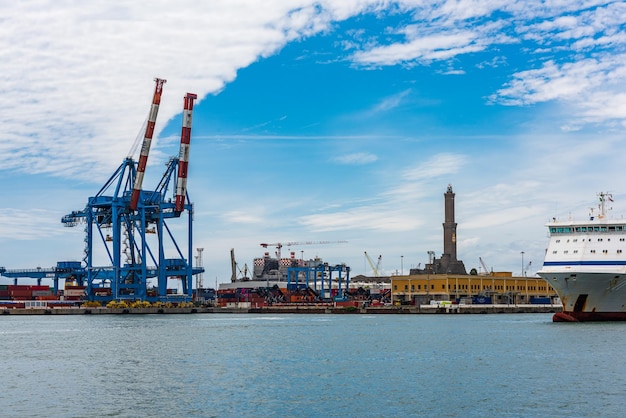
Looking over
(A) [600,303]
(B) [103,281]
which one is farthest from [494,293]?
(A) [600,303]

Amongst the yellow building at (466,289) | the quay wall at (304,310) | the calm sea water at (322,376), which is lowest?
the quay wall at (304,310)

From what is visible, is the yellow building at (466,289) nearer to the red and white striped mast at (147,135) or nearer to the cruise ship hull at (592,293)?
the red and white striped mast at (147,135)

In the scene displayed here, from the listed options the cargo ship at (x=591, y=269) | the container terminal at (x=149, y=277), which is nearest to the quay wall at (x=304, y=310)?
the container terminal at (x=149, y=277)

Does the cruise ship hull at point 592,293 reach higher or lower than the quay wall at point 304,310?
higher

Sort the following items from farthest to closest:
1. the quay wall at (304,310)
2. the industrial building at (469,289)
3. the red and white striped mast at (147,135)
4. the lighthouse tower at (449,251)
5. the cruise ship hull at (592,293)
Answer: the lighthouse tower at (449,251) < the industrial building at (469,289) < the red and white striped mast at (147,135) < the quay wall at (304,310) < the cruise ship hull at (592,293)

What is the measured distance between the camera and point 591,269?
63906 millimetres

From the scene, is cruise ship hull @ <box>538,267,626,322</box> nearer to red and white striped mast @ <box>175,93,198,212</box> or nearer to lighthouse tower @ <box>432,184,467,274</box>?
red and white striped mast @ <box>175,93,198,212</box>

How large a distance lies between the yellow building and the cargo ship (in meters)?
73.0

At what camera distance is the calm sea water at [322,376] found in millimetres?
28953

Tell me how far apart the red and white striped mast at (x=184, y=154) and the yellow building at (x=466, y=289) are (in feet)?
139

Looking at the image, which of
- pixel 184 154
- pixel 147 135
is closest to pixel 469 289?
pixel 184 154

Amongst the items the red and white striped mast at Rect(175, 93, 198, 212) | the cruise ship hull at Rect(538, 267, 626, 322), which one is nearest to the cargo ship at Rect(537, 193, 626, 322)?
the cruise ship hull at Rect(538, 267, 626, 322)

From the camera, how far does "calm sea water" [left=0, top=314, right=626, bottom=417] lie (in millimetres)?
28953

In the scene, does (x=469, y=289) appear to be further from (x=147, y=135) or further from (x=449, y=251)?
(x=147, y=135)
